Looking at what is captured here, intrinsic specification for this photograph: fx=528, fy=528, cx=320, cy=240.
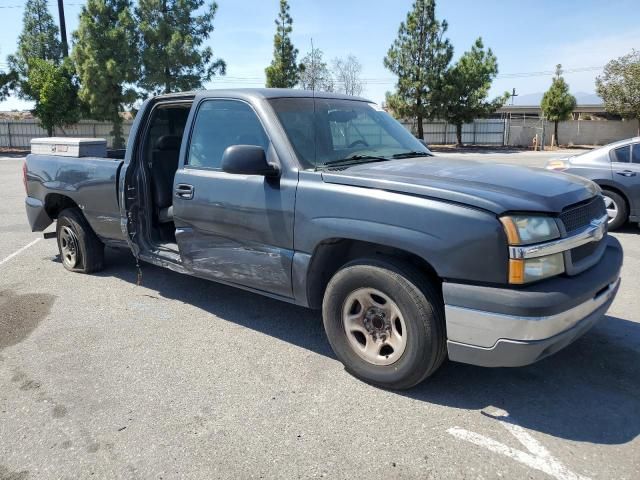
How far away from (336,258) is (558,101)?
4036cm

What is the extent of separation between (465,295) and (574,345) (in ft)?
5.63

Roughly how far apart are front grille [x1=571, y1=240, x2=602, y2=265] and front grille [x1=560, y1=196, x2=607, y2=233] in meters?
0.13

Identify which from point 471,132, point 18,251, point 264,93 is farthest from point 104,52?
point 264,93

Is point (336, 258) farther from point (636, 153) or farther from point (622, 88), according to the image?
point (622, 88)

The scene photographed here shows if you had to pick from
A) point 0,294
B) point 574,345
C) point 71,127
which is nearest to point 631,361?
point 574,345

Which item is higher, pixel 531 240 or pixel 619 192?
pixel 531 240

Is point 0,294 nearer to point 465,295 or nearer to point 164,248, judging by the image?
point 164,248

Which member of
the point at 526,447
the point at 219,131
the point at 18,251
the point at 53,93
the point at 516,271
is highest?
the point at 53,93

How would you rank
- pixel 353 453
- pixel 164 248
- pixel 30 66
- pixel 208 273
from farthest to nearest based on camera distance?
pixel 30 66 < pixel 164 248 < pixel 208 273 < pixel 353 453

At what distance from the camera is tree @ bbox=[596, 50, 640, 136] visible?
3925cm

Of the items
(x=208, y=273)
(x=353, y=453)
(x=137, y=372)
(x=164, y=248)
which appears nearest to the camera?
(x=353, y=453)

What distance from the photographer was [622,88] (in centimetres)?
3994

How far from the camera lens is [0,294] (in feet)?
18.3

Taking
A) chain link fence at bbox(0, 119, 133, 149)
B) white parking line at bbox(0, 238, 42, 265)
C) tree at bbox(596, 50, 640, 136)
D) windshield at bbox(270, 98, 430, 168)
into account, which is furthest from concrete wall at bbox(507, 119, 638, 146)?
windshield at bbox(270, 98, 430, 168)
